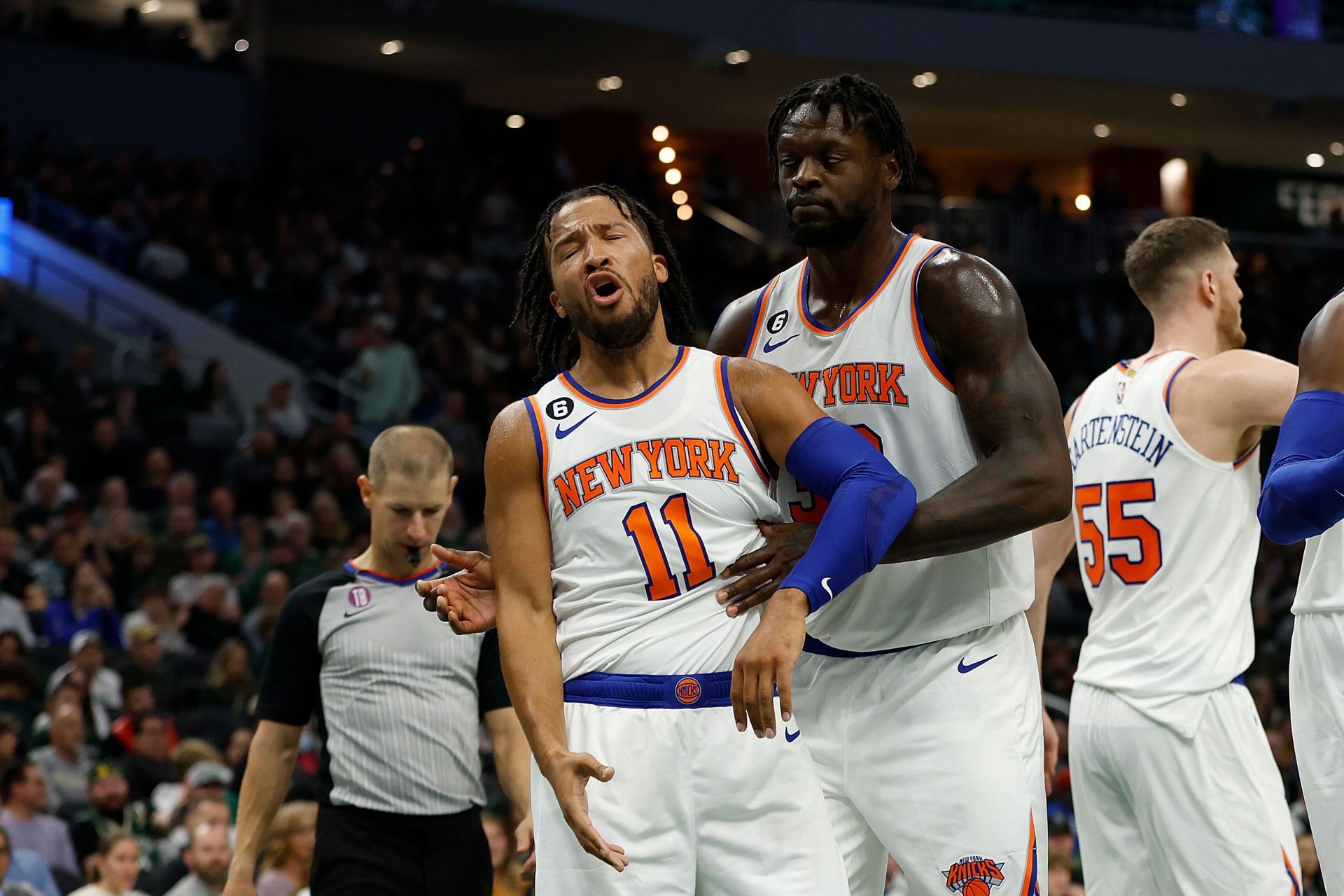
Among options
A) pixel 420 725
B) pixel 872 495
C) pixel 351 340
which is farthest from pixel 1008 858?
pixel 351 340

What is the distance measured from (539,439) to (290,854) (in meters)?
3.97

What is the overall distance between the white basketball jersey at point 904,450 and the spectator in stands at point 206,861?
3830 millimetres

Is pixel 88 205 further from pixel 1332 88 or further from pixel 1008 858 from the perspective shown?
pixel 1332 88

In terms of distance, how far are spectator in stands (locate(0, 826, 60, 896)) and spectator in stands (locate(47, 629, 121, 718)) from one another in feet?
5.40

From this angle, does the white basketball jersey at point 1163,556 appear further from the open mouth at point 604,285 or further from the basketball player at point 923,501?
the open mouth at point 604,285

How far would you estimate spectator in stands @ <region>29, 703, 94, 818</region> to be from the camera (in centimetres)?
841

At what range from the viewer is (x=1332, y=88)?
22953mm

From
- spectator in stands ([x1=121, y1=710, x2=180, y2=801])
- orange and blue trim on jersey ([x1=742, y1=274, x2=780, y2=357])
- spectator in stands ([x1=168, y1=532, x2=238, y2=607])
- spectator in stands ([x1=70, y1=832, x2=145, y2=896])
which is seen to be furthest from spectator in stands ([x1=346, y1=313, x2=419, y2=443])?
orange and blue trim on jersey ([x1=742, y1=274, x2=780, y2=357])

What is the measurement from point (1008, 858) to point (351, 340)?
13.4m

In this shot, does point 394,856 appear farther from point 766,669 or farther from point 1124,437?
point 1124,437

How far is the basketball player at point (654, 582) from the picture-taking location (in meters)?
3.11

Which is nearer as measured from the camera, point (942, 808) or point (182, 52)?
point (942, 808)

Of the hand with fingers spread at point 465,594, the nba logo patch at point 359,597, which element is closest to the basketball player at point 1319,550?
the hand with fingers spread at point 465,594

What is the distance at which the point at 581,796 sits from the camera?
120 inches
